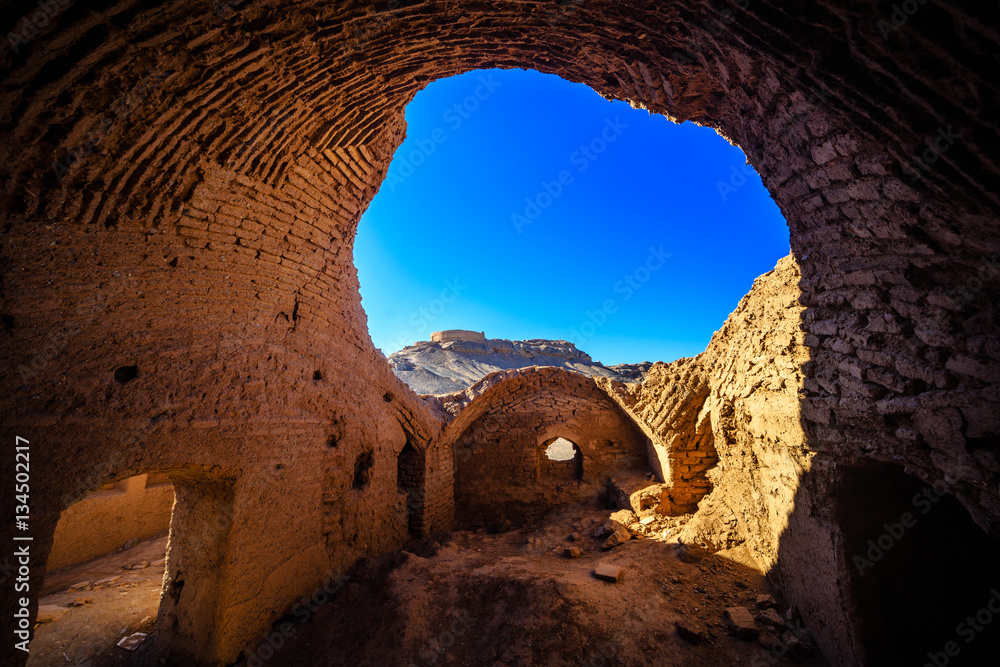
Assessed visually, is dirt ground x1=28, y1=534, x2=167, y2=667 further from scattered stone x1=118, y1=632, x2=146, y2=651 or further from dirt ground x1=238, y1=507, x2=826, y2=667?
dirt ground x1=238, y1=507, x2=826, y2=667

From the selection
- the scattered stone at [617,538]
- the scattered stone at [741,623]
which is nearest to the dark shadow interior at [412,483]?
the scattered stone at [617,538]

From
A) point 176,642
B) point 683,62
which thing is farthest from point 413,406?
point 683,62

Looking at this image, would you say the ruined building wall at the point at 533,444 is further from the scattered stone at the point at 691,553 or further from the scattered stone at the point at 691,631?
the scattered stone at the point at 691,631

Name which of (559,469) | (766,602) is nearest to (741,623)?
(766,602)

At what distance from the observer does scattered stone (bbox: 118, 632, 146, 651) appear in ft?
13.5

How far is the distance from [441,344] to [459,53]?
2957 cm

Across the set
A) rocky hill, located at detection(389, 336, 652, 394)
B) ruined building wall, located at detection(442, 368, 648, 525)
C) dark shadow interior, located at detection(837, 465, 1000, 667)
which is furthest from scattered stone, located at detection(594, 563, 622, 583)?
rocky hill, located at detection(389, 336, 652, 394)

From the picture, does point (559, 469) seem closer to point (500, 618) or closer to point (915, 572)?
point (500, 618)

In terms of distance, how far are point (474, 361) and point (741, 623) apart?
2785 cm

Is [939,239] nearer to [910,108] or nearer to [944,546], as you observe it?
[910,108]

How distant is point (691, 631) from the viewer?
11.2 ft

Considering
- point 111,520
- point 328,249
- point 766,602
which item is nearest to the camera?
point 766,602

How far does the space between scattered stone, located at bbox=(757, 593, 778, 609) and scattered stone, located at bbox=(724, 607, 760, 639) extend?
0.53 feet

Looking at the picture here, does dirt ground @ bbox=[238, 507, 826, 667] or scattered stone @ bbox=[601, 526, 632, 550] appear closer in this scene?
dirt ground @ bbox=[238, 507, 826, 667]
